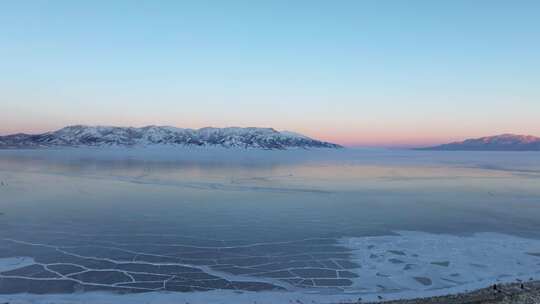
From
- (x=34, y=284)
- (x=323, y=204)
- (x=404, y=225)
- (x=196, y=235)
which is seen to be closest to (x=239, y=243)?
(x=196, y=235)

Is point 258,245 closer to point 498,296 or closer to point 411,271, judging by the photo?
point 411,271

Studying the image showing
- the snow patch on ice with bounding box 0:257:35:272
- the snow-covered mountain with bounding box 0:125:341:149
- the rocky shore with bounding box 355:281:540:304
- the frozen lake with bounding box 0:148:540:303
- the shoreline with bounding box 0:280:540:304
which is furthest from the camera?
the snow-covered mountain with bounding box 0:125:341:149

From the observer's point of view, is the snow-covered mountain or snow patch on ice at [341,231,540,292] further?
the snow-covered mountain

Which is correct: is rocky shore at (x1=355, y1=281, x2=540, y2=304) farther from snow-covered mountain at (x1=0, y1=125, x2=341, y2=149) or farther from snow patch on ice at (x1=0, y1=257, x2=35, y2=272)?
snow-covered mountain at (x1=0, y1=125, x2=341, y2=149)

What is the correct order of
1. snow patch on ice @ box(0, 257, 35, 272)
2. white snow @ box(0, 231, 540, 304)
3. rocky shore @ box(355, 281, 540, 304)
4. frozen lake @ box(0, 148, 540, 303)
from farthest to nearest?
1. snow patch on ice @ box(0, 257, 35, 272)
2. frozen lake @ box(0, 148, 540, 303)
3. white snow @ box(0, 231, 540, 304)
4. rocky shore @ box(355, 281, 540, 304)

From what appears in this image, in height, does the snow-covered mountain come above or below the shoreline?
above

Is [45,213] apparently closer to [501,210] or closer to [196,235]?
[196,235]

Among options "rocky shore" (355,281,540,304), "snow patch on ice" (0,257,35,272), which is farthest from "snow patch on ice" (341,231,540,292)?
"snow patch on ice" (0,257,35,272)

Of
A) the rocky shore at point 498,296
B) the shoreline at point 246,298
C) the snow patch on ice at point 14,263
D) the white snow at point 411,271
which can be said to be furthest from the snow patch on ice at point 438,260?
the snow patch on ice at point 14,263
